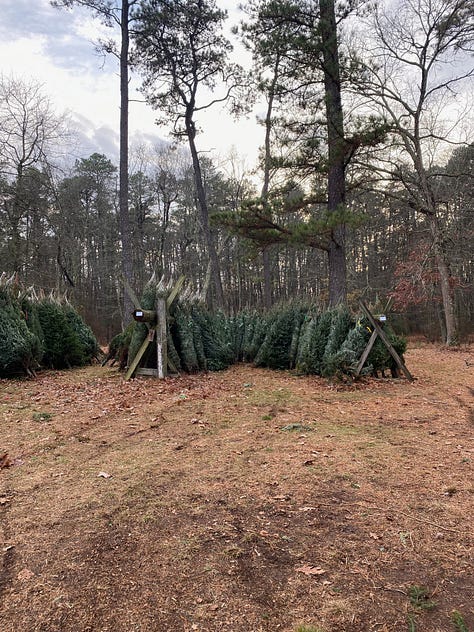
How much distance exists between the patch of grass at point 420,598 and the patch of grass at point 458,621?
9 centimetres

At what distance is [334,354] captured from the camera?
26.5 feet

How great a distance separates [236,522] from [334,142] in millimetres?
9789

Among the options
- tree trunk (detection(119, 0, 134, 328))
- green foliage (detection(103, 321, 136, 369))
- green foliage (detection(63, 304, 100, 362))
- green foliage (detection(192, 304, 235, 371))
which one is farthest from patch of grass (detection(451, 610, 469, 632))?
tree trunk (detection(119, 0, 134, 328))

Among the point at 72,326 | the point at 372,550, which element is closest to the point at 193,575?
the point at 372,550

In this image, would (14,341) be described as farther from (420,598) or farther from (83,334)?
(420,598)

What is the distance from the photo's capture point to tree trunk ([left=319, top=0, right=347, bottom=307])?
9570mm

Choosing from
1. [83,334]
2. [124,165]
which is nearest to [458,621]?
[83,334]

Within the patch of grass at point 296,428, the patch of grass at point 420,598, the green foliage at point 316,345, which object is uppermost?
the green foliage at point 316,345

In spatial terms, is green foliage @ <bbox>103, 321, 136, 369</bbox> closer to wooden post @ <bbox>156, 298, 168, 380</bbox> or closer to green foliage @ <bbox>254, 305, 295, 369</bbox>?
wooden post @ <bbox>156, 298, 168, 380</bbox>

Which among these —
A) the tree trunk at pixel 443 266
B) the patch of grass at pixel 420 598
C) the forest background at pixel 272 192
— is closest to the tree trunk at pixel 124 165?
the forest background at pixel 272 192

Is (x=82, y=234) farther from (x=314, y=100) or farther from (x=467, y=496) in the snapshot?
(x=467, y=496)

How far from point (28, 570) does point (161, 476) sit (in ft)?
4.20

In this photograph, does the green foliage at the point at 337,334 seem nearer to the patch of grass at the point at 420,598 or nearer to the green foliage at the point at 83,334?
the patch of grass at the point at 420,598

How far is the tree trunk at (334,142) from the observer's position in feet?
31.4
